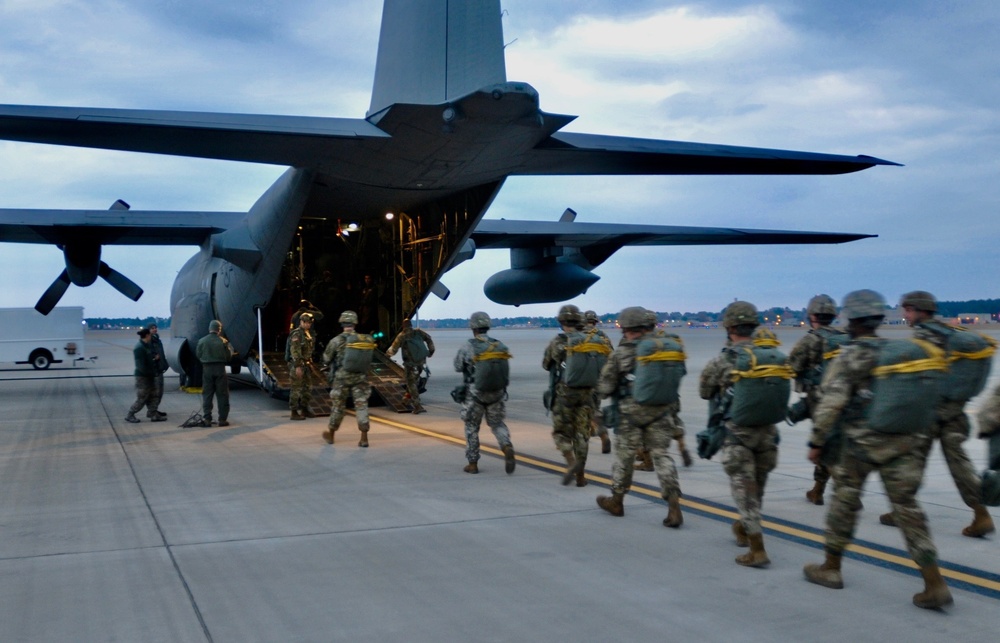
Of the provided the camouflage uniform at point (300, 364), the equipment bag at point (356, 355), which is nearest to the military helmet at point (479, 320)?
the equipment bag at point (356, 355)

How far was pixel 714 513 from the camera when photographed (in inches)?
252

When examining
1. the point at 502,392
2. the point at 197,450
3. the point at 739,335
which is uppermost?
the point at 739,335

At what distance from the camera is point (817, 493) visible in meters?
6.66

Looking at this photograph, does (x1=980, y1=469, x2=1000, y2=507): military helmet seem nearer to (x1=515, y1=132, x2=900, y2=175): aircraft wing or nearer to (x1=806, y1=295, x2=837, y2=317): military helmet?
(x1=806, y1=295, x2=837, y2=317): military helmet

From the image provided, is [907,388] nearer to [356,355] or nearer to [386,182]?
[356,355]

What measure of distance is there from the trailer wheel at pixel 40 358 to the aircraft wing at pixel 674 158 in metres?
24.7

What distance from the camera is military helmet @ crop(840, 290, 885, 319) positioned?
4.59 m

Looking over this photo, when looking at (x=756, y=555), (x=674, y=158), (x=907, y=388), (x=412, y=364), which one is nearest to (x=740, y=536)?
(x=756, y=555)

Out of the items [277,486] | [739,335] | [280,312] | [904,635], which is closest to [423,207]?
[280,312]

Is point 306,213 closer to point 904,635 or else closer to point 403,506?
point 403,506

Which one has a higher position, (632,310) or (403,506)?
(632,310)

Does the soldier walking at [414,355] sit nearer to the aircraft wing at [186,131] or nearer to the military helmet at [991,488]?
the aircraft wing at [186,131]

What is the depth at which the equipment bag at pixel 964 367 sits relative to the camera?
18.2ft

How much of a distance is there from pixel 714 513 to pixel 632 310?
180cm
